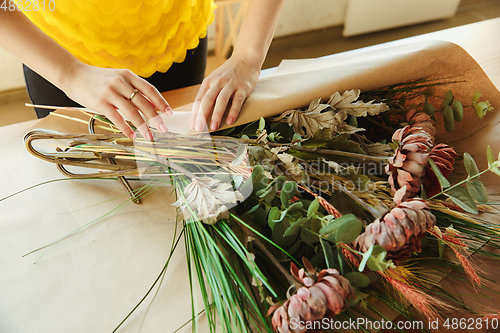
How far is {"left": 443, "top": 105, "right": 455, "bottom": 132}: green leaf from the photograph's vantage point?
1.69ft

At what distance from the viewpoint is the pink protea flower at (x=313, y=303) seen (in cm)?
28

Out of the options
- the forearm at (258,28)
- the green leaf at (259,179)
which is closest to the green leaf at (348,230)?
the green leaf at (259,179)

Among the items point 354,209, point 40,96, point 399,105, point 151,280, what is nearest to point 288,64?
point 399,105

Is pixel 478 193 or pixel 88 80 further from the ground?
pixel 88 80

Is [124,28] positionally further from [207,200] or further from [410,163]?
[410,163]

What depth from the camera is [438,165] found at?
36cm

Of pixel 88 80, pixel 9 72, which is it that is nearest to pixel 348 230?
pixel 88 80

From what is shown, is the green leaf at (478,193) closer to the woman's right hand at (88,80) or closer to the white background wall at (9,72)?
the woman's right hand at (88,80)

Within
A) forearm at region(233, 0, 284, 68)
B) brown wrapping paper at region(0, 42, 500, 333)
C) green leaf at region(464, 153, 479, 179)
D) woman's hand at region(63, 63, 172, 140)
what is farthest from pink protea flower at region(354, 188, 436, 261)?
forearm at region(233, 0, 284, 68)

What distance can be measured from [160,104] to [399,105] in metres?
0.41

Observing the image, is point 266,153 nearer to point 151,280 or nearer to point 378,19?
point 151,280

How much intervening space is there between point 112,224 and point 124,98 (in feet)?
0.69

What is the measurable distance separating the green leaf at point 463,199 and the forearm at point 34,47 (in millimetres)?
635

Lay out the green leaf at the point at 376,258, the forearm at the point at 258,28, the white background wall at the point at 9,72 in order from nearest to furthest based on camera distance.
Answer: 1. the green leaf at the point at 376,258
2. the forearm at the point at 258,28
3. the white background wall at the point at 9,72
